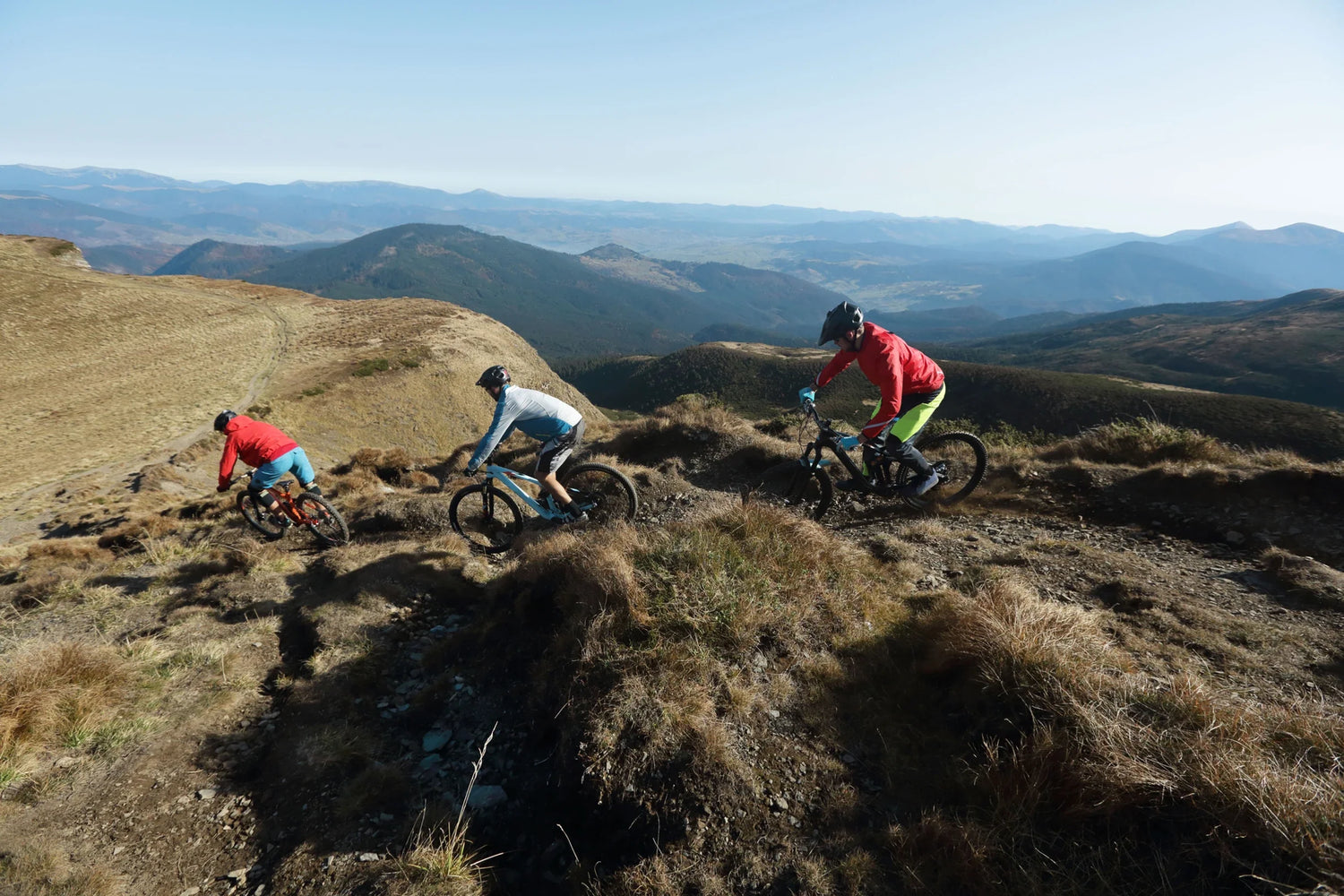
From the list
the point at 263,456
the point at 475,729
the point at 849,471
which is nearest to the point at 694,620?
the point at 475,729

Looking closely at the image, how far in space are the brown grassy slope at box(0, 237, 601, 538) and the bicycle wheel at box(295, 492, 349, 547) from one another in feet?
49.8

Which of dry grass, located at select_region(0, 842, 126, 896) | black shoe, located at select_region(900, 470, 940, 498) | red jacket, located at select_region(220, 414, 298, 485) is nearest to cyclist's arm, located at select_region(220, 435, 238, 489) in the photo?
red jacket, located at select_region(220, 414, 298, 485)

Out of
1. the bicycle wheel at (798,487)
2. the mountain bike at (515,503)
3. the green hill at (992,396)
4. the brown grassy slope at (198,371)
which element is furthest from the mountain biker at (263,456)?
the brown grassy slope at (198,371)

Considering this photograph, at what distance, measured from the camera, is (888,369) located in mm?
6977

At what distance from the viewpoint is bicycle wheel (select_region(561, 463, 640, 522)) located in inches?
330

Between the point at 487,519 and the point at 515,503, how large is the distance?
26.8 inches

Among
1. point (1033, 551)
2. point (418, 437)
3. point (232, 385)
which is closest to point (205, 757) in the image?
point (1033, 551)

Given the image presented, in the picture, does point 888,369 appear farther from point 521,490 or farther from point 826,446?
point 521,490

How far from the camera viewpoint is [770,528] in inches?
241

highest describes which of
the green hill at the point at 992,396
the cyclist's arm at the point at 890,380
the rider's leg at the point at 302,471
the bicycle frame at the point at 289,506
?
the cyclist's arm at the point at 890,380

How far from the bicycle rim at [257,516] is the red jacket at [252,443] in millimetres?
767

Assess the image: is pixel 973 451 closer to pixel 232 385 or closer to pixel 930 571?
pixel 930 571

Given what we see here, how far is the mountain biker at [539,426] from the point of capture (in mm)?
7574

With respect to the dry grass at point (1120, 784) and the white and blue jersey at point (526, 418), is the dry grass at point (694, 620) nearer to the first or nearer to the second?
the dry grass at point (1120, 784)
